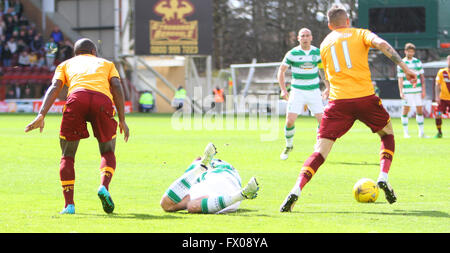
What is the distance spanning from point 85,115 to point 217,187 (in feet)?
4.78

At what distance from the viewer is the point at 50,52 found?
4203cm

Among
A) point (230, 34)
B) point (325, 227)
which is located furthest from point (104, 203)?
point (230, 34)

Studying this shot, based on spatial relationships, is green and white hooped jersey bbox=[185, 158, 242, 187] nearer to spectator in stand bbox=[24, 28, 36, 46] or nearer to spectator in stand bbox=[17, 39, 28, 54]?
spectator in stand bbox=[17, 39, 28, 54]

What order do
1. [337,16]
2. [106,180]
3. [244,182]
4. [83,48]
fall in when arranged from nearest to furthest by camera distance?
1. [106,180]
2. [83,48]
3. [337,16]
4. [244,182]

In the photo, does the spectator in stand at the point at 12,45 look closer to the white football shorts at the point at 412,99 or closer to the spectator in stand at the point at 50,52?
the spectator in stand at the point at 50,52

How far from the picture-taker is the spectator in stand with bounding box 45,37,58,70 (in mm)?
41594

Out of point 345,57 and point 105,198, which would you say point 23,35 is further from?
point 105,198

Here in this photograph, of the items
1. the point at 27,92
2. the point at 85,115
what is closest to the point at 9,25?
the point at 27,92

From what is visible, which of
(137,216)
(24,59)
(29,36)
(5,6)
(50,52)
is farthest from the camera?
(5,6)

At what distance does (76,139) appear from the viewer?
7914 mm

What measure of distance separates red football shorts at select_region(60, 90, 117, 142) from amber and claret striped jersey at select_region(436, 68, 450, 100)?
13.2 m

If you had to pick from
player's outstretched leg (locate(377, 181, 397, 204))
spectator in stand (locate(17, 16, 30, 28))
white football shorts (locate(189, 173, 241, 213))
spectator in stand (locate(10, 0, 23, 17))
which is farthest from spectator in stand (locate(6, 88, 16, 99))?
player's outstretched leg (locate(377, 181, 397, 204))
